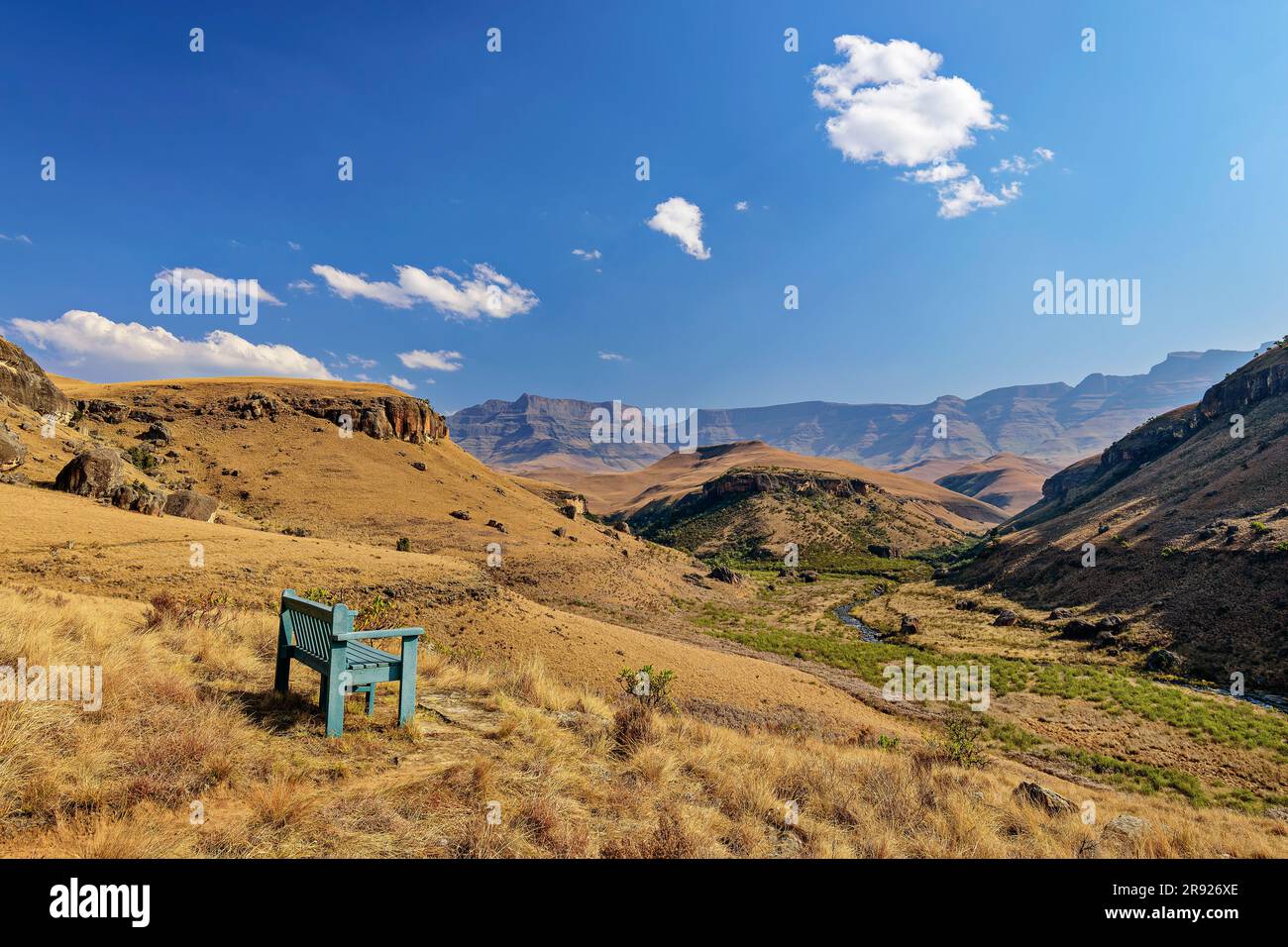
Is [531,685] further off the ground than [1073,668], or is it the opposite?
[531,685]

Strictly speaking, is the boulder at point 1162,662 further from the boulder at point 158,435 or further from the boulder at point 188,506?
the boulder at point 158,435

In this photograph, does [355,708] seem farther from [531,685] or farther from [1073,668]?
[1073,668]

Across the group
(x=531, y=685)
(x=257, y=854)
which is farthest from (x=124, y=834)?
(x=531, y=685)

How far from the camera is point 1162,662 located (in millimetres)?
28734

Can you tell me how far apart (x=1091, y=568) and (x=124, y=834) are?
5668cm

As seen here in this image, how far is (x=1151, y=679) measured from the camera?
2697 centimetres

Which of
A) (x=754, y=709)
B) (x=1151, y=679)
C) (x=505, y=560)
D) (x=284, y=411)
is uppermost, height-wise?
(x=284, y=411)

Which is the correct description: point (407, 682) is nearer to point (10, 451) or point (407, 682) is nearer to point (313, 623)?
point (313, 623)

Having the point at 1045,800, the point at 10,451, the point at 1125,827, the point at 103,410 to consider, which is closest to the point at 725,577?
the point at 1045,800

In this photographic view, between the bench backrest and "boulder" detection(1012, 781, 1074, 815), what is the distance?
9.34 metres

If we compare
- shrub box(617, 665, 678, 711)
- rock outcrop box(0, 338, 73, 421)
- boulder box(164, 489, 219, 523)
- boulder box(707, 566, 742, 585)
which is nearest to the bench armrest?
shrub box(617, 665, 678, 711)

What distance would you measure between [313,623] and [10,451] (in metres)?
30.5

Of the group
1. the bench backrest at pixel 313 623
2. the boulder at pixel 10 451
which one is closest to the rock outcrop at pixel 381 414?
Answer: the boulder at pixel 10 451

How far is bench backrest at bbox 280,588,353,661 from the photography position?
19.9 feet
